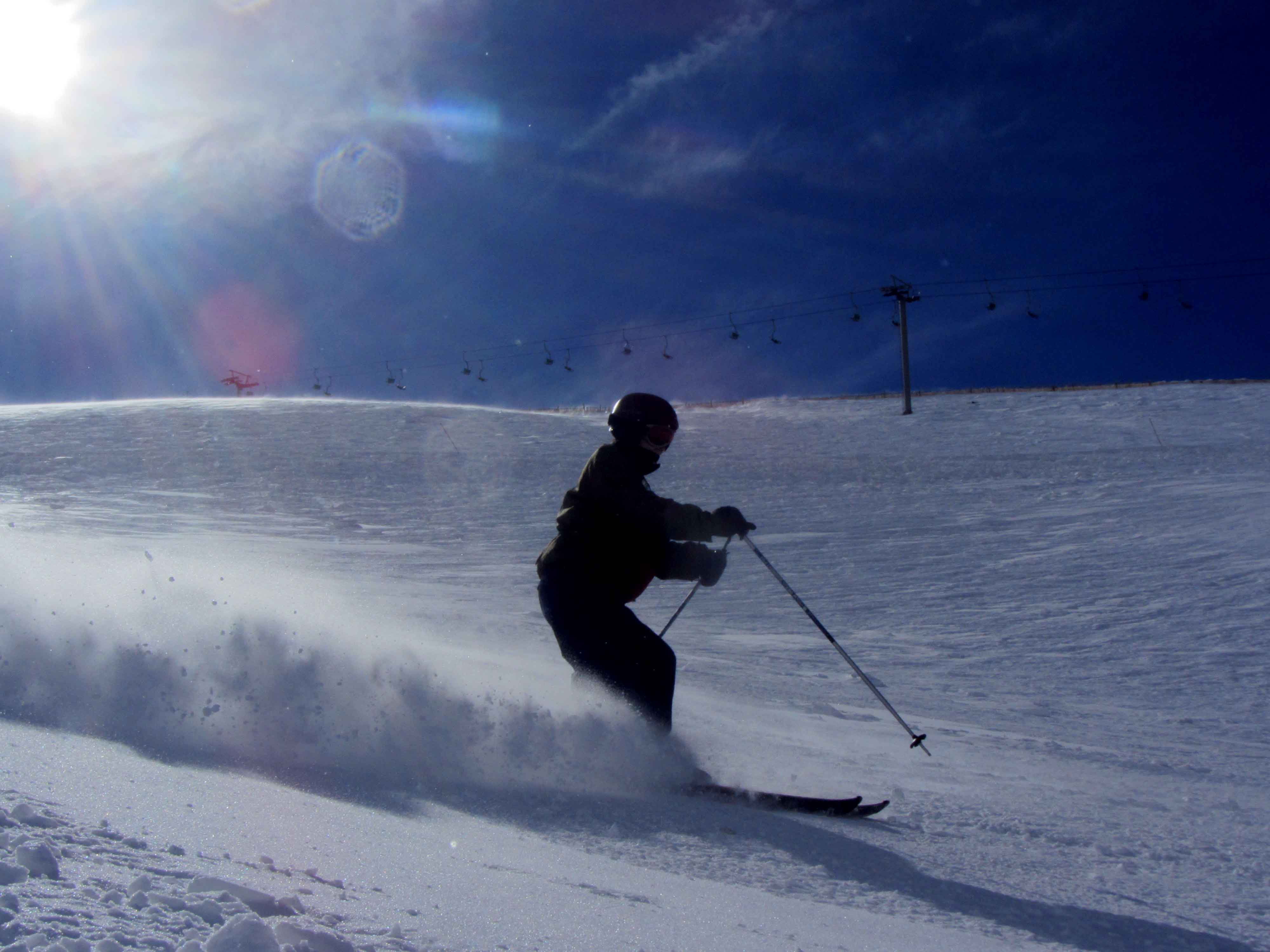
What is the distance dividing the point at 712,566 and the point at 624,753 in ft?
2.99

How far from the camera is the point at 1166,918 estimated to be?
2480 mm

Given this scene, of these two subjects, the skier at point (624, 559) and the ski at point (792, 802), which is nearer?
the ski at point (792, 802)

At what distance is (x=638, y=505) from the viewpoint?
3.88 m

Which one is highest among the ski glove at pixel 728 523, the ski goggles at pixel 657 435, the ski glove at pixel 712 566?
the ski goggles at pixel 657 435

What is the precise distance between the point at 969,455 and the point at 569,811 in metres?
20.7

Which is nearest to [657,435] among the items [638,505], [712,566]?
[638,505]

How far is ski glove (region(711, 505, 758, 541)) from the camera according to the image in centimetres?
399

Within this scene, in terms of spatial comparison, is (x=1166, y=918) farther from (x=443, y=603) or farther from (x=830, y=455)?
(x=830, y=455)

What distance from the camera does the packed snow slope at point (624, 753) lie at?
1817 mm

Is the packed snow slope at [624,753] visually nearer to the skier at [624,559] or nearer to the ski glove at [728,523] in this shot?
the skier at [624,559]

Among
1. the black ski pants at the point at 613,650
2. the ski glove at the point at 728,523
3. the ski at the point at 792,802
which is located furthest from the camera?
the ski glove at the point at 728,523

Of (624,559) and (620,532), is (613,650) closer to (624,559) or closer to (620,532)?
(624,559)

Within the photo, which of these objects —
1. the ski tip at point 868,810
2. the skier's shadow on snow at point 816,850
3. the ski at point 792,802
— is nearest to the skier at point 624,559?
the ski at point 792,802

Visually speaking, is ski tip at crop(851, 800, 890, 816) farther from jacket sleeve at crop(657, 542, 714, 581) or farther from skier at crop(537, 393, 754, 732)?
jacket sleeve at crop(657, 542, 714, 581)
